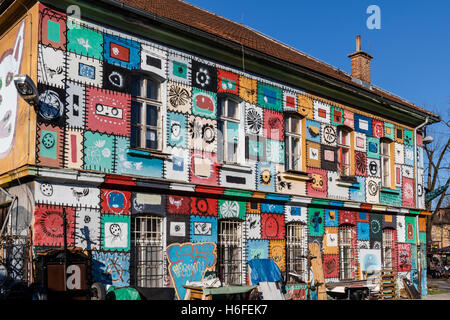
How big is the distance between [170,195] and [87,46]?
154 inches

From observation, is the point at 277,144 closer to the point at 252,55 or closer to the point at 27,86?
the point at 252,55

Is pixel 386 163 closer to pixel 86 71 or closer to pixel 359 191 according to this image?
pixel 359 191

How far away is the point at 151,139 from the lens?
12.6 m

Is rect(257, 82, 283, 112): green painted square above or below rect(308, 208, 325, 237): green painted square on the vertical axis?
above

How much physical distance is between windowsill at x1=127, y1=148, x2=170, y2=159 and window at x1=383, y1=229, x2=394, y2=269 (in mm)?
10286

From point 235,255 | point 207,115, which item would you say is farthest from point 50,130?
point 235,255

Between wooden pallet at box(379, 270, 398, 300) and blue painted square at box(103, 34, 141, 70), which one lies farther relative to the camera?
wooden pallet at box(379, 270, 398, 300)

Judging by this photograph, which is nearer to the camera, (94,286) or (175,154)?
(94,286)

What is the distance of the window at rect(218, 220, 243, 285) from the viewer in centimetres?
1362

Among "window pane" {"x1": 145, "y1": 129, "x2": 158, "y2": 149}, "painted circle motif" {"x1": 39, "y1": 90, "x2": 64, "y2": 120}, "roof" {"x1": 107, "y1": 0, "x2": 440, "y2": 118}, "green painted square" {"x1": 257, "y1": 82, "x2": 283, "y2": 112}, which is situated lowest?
"window pane" {"x1": 145, "y1": 129, "x2": 158, "y2": 149}

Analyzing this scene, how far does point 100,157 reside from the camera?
11359 mm

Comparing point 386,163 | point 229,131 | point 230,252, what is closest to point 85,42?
point 229,131

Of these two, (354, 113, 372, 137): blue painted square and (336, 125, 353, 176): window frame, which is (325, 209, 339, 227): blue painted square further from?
(354, 113, 372, 137): blue painted square

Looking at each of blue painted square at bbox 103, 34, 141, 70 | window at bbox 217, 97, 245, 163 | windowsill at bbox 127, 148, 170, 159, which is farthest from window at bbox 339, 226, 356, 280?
blue painted square at bbox 103, 34, 141, 70
